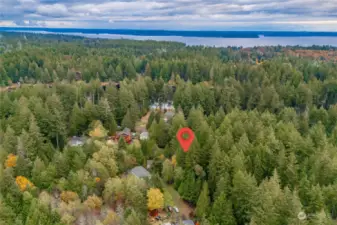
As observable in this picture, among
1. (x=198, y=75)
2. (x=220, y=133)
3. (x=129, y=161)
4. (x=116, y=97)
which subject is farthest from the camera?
(x=198, y=75)

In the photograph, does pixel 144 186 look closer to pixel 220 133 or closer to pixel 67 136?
pixel 220 133

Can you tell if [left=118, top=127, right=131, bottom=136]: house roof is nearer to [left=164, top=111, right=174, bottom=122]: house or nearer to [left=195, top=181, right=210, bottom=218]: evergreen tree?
[left=164, top=111, right=174, bottom=122]: house

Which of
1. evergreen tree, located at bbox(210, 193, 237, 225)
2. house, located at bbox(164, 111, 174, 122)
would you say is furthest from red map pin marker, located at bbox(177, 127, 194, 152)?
evergreen tree, located at bbox(210, 193, 237, 225)

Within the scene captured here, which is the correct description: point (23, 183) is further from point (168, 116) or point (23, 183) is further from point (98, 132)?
point (168, 116)

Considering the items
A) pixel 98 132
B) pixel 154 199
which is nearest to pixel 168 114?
pixel 98 132

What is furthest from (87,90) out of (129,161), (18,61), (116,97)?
(18,61)

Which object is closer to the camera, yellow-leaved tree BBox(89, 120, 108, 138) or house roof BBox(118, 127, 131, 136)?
yellow-leaved tree BBox(89, 120, 108, 138)
